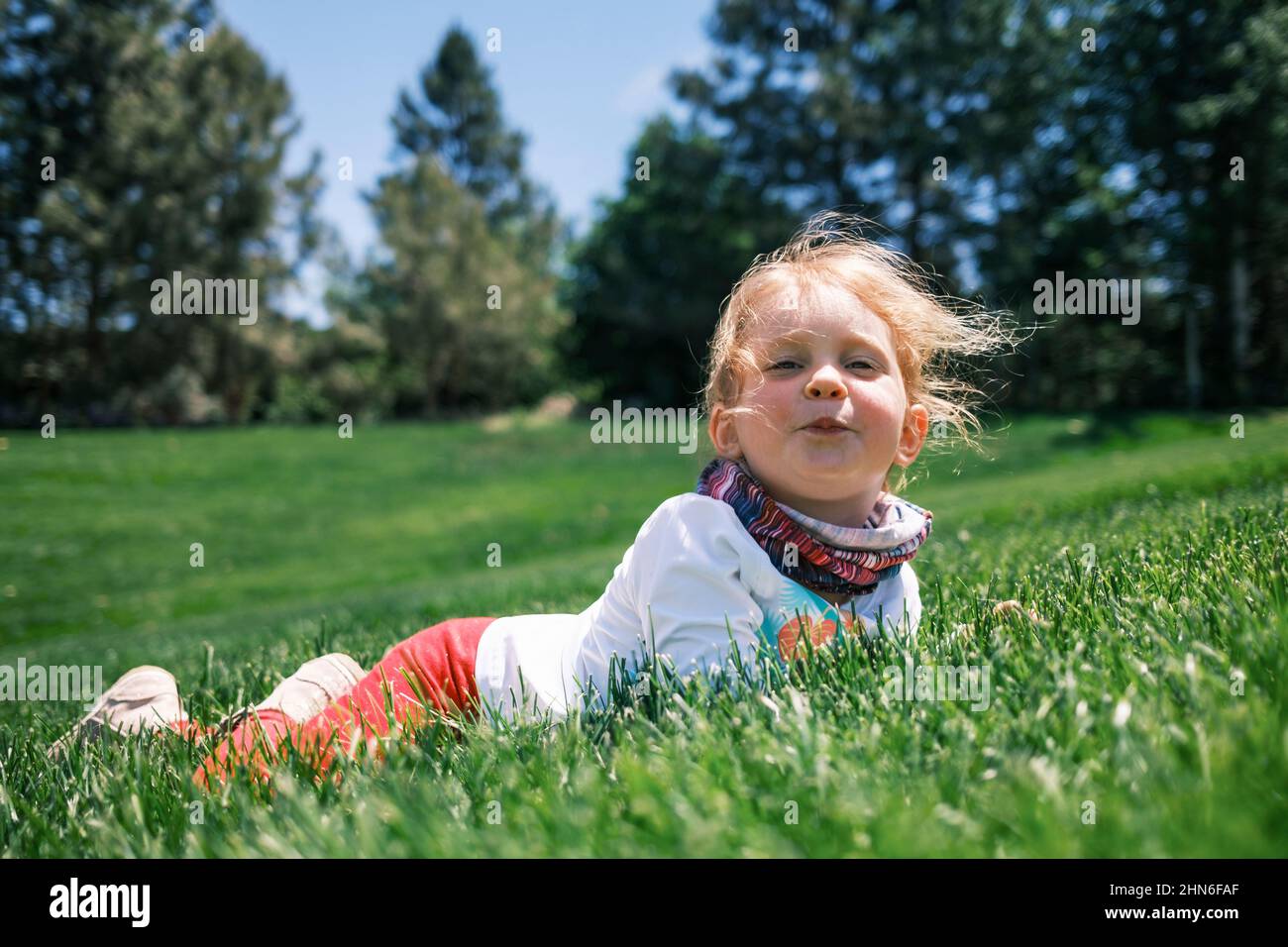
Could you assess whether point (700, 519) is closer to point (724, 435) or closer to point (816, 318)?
point (724, 435)

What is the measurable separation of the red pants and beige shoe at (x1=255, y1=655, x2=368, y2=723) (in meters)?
0.11

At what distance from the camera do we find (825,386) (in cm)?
217

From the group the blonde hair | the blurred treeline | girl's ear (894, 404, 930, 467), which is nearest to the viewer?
the blonde hair

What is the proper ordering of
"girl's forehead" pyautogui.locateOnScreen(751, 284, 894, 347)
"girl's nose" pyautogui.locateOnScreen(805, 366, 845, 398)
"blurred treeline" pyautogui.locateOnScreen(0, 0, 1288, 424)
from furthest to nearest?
1. "blurred treeline" pyautogui.locateOnScreen(0, 0, 1288, 424)
2. "girl's forehead" pyautogui.locateOnScreen(751, 284, 894, 347)
3. "girl's nose" pyautogui.locateOnScreen(805, 366, 845, 398)

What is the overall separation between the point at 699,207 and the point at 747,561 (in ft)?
108

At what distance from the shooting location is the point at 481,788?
4.99 ft

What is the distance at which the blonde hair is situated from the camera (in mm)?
2467

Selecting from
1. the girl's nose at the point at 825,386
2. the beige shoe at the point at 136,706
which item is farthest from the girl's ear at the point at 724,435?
the beige shoe at the point at 136,706

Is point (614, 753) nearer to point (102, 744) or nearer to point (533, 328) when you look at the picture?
point (102, 744)

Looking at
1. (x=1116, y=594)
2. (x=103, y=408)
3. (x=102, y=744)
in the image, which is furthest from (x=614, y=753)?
(x=103, y=408)

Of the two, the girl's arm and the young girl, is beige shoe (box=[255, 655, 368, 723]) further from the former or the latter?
the girl's arm

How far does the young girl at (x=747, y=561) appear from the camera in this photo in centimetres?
209

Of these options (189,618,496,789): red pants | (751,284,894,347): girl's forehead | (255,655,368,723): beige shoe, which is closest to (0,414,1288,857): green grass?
(189,618,496,789): red pants

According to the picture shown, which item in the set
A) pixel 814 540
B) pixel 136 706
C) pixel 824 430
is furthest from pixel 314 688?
pixel 824 430
